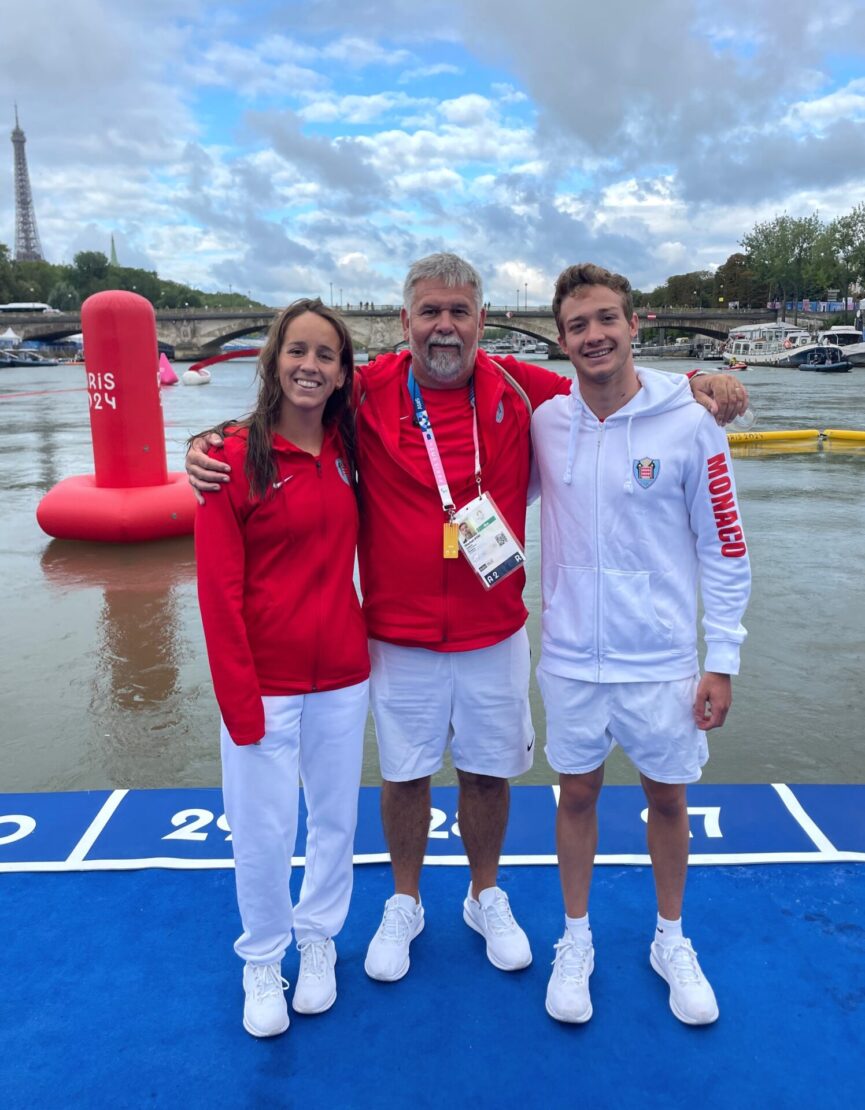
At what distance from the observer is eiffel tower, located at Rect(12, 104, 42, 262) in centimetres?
12379

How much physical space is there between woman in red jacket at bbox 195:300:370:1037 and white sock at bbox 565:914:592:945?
0.64 meters

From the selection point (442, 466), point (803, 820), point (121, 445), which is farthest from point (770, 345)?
point (442, 466)

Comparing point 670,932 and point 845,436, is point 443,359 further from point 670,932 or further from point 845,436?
point 845,436

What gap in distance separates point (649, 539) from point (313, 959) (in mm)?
1390

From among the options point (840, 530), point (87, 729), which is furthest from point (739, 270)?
point (87, 729)

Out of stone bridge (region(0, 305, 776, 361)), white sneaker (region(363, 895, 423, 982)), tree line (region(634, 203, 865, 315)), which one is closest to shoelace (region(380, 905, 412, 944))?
white sneaker (region(363, 895, 423, 982))

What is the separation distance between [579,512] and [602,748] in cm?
62

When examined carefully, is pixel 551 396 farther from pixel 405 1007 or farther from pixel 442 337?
pixel 405 1007

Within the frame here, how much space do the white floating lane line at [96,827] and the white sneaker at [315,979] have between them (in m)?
0.94

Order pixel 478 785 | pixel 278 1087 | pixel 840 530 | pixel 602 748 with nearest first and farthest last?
pixel 278 1087
pixel 602 748
pixel 478 785
pixel 840 530

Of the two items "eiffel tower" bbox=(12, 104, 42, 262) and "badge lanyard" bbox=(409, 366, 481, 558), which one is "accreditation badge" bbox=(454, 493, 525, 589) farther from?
"eiffel tower" bbox=(12, 104, 42, 262)

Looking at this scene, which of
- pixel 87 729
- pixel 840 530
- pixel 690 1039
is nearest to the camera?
pixel 690 1039

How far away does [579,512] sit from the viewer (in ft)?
7.12

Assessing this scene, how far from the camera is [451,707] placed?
2359 millimetres
